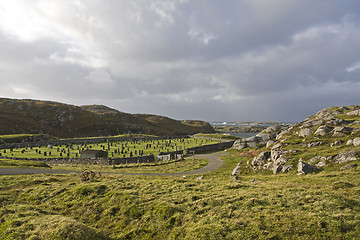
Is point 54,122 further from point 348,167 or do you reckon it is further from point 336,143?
point 348,167

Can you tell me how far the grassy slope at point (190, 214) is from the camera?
9.65 m

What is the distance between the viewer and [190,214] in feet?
39.8

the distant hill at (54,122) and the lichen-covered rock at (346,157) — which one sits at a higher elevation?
the distant hill at (54,122)

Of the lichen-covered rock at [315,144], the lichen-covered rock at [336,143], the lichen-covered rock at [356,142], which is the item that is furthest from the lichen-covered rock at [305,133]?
the lichen-covered rock at [356,142]

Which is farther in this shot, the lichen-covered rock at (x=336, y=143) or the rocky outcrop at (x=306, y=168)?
the lichen-covered rock at (x=336, y=143)

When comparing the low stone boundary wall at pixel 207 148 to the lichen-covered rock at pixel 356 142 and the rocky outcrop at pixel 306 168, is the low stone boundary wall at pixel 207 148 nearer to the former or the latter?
the rocky outcrop at pixel 306 168

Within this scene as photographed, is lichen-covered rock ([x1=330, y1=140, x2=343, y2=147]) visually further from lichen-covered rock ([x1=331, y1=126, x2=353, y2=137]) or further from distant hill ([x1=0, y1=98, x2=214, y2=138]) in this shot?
distant hill ([x1=0, y1=98, x2=214, y2=138])

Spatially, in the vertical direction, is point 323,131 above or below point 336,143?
above

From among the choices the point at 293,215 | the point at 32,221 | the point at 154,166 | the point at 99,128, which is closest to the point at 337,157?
the point at 293,215

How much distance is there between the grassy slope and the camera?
9.65 m

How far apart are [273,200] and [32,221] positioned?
1608 centimetres

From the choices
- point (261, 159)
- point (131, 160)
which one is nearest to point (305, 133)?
point (261, 159)

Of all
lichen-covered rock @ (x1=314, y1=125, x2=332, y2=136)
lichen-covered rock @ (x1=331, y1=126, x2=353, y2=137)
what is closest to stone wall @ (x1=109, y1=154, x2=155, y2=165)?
lichen-covered rock @ (x1=314, y1=125, x2=332, y2=136)

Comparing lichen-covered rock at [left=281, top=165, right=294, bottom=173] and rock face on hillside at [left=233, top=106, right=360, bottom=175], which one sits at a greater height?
rock face on hillside at [left=233, top=106, right=360, bottom=175]
